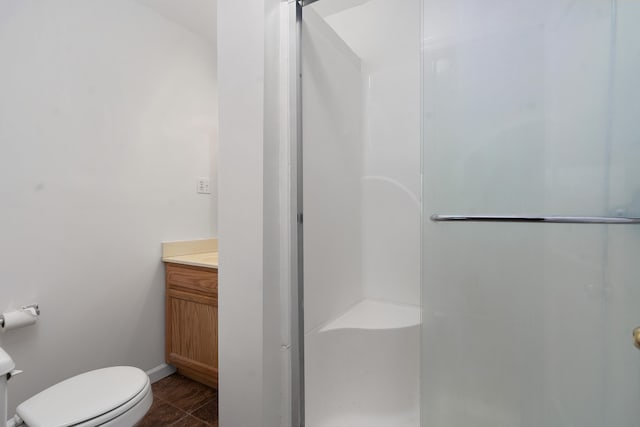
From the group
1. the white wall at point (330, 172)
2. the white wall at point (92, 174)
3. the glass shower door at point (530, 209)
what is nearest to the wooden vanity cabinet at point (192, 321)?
the white wall at point (92, 174)

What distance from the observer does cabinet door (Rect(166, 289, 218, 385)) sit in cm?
168

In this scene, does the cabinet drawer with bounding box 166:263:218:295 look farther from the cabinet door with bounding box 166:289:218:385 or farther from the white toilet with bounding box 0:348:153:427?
the white toilet with bounding box 0:348:153:427

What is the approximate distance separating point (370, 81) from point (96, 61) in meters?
1.59

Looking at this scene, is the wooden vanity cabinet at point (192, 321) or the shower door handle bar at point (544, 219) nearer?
the shower door handle bar at point (544, 219)

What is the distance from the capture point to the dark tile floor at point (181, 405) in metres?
1.50

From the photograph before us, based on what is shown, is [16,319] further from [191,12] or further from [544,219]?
[544,219]

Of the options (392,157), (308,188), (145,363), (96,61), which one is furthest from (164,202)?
(392,157)

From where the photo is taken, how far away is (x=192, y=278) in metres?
1.76

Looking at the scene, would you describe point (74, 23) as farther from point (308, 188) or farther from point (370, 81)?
point (370, 81)

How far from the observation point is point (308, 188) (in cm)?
132

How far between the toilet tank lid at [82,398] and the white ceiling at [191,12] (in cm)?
203

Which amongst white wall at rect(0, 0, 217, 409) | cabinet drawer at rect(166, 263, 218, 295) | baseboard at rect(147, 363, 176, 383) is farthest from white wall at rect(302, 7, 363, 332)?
baseboard at rect(147, 363, 176, 383)

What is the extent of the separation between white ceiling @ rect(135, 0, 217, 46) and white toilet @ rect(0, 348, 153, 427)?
1.94 meters

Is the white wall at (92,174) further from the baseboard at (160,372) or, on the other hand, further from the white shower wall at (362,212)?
the white shower wall at (362,212)
